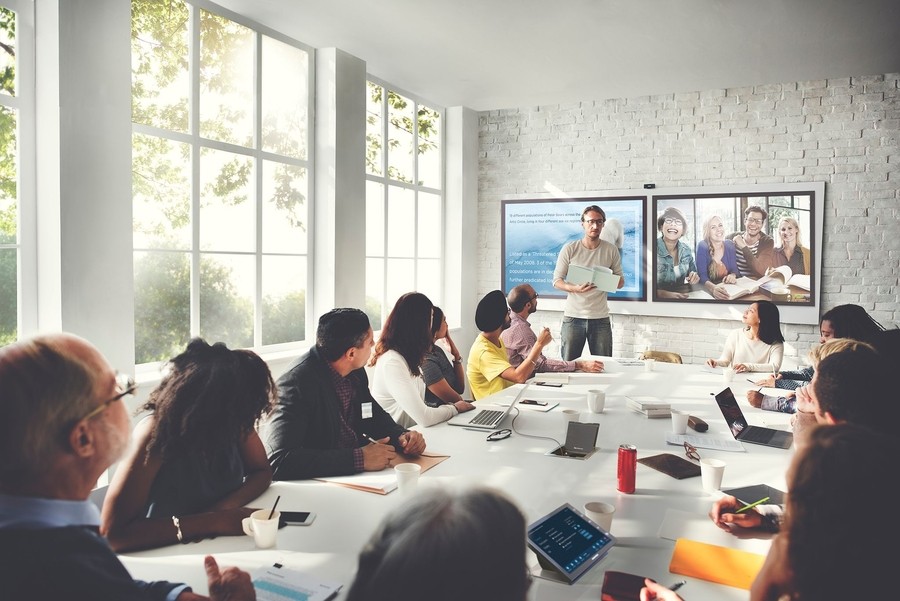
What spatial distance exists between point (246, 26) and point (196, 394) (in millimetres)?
3525

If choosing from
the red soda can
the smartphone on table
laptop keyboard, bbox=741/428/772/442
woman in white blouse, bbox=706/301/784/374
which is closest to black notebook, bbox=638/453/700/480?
the red soda can

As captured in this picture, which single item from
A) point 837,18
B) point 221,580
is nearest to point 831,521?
point 221,580

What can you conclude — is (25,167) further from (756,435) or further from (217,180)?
(756,435)

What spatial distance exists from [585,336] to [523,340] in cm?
197

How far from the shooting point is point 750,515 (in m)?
1.69

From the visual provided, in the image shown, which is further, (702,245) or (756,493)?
(702,245)

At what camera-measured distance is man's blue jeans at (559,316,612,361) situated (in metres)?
6.04

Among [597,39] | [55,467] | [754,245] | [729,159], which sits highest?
[597,39]

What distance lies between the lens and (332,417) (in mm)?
2395

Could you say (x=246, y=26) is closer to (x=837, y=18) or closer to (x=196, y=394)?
(x=196, y=394)

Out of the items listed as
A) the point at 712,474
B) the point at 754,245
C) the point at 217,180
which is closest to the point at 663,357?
the point at 754,245

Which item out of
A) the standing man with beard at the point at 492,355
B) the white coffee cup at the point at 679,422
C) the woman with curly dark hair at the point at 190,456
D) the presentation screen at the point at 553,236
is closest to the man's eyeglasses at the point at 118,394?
the woman with curly dark hair at the point at 190,456

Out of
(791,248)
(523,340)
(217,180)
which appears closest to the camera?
(217,180)

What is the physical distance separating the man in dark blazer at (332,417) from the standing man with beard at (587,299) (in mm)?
3612
